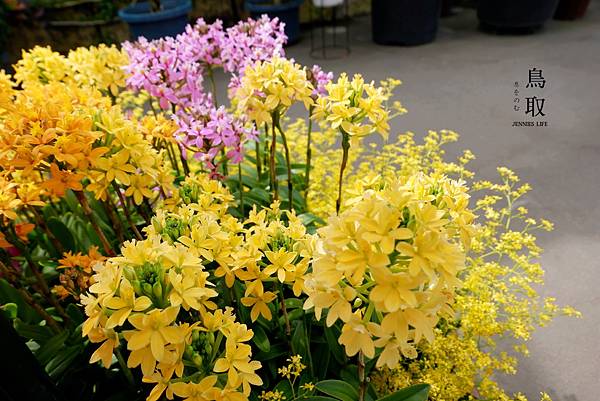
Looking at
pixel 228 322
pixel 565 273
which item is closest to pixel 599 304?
pixel 565 273

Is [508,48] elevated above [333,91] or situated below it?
below

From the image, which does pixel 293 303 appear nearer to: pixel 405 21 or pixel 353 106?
pixel 353 106

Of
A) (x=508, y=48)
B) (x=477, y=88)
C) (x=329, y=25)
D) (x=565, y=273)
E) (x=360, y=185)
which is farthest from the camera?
(x=329, y=25)

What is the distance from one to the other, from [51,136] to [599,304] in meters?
1.75

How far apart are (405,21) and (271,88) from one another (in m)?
3.42

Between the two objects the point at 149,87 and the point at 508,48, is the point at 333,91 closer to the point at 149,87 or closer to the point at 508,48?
the point at 149,87

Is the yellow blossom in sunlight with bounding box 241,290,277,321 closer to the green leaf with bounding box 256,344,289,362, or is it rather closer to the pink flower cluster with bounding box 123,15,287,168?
the green leaf with bounding box 256,344,289,362

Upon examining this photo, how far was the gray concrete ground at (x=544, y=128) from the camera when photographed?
1520 mm

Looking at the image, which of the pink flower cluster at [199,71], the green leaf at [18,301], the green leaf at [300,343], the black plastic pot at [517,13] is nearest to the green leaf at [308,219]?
the pink flower cluster at [199,71]

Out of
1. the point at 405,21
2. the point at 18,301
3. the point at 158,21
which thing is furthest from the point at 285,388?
the point at 405,21

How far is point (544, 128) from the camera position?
110 inches

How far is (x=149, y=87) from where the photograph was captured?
1174 mm

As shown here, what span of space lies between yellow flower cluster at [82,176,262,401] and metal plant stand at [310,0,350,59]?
351 centimetres

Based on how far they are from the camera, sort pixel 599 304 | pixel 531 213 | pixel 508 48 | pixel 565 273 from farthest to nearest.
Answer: pixel 508 48, pixel 531 213, pixel 565 273, pixel 599 304
